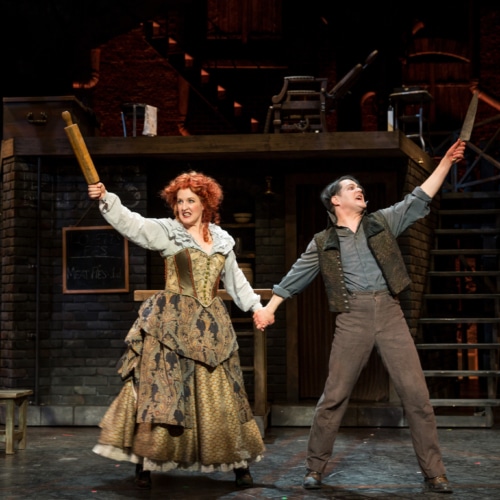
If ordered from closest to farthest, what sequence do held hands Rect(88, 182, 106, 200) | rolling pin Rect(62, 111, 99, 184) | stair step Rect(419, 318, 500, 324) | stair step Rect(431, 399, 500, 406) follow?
rolling pin Rect(62, 111, 99, 184), held hands Rect(88, 182, 106, 200), stair step Rect(431, 399, 500, 406), stair step Rect(419, 318, 500, 324)

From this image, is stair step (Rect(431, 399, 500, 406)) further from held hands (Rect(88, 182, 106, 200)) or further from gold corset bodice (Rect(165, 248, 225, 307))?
held hands (Rect(88, 182, 106, 200))

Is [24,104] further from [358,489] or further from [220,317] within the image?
[358,489]

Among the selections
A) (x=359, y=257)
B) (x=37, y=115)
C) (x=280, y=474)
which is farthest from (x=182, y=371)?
(x=37, y=115)

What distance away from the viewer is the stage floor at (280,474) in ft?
15.2

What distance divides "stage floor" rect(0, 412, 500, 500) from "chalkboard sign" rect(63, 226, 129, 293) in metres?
1.49

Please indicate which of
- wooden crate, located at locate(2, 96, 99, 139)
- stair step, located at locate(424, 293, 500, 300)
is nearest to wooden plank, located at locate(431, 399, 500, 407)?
stair step, located at locate(424, 293, 500, 300)

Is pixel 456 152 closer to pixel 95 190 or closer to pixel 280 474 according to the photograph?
pixel 95 190

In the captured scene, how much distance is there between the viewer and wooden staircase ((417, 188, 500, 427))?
7.56 metres

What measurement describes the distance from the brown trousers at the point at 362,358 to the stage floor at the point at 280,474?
252 millimetres

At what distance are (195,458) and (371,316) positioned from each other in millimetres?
1185

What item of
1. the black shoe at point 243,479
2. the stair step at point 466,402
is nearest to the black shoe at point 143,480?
the black shoe at point 243,479

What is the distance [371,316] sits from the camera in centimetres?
476

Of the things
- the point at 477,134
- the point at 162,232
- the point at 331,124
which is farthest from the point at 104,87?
the point at 162,232

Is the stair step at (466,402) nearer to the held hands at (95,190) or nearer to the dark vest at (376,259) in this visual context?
the dark vest at (376,259)
